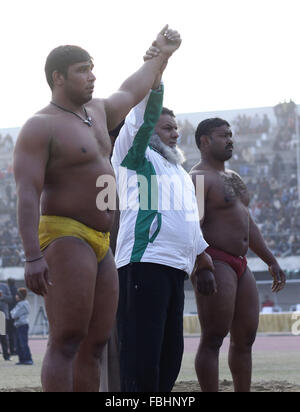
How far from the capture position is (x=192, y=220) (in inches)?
189

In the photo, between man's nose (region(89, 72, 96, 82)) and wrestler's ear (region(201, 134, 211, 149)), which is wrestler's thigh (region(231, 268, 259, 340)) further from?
man's nose (region(89, 72, 96, 82))

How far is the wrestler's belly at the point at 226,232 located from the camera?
5.82 metres

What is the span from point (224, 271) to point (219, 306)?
28 centimetres

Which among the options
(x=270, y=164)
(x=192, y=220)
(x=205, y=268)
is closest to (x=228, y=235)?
(x=205, y=268)

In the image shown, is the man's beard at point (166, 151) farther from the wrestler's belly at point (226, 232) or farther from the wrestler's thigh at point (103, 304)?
the wrestler's thigh at point (103, 304)

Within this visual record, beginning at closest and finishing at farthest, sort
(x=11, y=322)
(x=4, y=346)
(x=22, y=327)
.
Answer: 1. (x=22, y=327)
2. (x=4, y=346)
3. (x=11, y=322)

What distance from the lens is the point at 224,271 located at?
5.69m

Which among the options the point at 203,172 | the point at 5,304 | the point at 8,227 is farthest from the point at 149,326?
the point at 8,227

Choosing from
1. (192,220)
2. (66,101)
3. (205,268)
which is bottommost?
(205,268)

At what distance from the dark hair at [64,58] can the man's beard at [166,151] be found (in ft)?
3.54

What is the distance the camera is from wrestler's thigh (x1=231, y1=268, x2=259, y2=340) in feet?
19.1

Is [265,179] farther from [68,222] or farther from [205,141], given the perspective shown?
[68,222]

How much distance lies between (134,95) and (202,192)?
1569 millimetres
